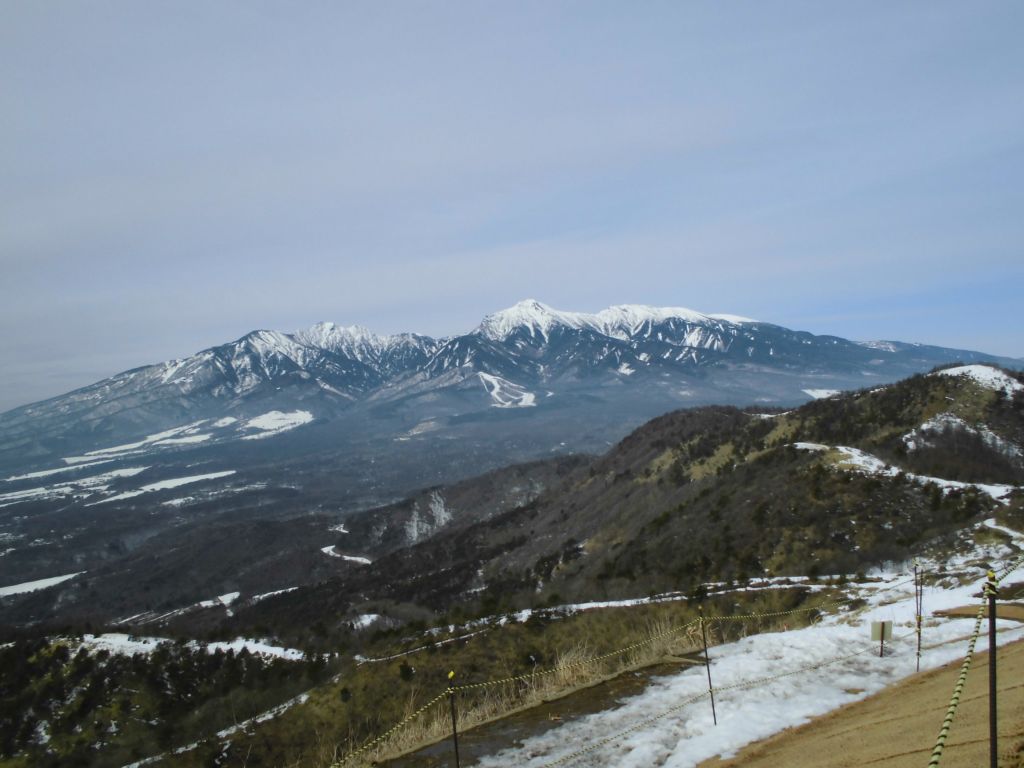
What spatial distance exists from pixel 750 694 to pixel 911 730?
183 inches

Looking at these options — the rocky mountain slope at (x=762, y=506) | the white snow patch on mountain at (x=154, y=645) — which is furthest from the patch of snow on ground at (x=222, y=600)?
the white snow patch on mountain at (x=154, y=645)

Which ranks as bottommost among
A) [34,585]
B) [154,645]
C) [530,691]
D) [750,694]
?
[34,585]

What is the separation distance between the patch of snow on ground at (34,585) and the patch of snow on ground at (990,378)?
175594 millimetres

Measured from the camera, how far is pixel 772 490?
4434 cm

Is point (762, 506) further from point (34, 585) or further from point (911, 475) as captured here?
point (34, 585)

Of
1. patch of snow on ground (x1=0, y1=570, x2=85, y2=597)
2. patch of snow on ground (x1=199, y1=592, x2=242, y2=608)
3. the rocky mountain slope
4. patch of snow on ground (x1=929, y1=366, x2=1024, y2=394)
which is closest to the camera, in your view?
the rocky mountain slope

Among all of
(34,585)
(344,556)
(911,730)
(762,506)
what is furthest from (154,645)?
(34,585)

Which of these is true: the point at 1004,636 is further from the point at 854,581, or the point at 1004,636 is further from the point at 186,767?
the point at 186,767

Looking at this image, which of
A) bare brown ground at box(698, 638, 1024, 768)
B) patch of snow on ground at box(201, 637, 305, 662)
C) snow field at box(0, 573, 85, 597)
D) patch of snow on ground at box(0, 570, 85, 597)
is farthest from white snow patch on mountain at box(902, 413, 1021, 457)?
snow field at box(0, 573, 85, 597)

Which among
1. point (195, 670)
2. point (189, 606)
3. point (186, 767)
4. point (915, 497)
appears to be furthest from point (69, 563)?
point (915, 497)

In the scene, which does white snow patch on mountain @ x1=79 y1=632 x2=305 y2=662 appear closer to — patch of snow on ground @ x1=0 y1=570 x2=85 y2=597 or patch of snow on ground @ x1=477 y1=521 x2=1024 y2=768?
patch of snow on ground @ x1=477 y1=521 x2=1024 y2=768

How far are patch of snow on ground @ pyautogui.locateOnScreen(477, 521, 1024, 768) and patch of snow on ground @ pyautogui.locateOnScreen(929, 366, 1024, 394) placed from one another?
5033 centimetres

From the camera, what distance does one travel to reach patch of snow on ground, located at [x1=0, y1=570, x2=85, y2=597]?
140750 millimetres

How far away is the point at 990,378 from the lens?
56.9 m
